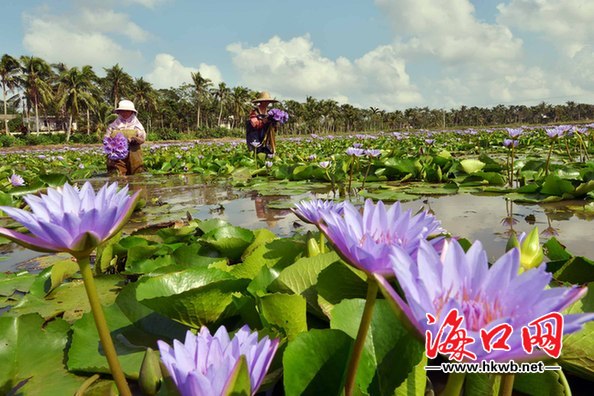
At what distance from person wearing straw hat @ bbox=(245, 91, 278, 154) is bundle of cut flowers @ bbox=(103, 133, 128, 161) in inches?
80.7

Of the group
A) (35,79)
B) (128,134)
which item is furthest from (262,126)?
(35,79)

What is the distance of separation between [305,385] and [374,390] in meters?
0.12

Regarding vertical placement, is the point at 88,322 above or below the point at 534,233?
below

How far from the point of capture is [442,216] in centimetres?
255

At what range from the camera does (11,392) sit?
0.86 metres

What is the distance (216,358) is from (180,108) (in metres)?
59.7

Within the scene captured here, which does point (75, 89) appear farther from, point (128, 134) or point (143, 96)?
point (128, 134)

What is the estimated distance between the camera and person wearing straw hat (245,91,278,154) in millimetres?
7191

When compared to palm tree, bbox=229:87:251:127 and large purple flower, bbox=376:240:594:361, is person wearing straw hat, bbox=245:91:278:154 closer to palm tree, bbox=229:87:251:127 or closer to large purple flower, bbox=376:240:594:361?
large purple flower, bbox=376:240:594:361

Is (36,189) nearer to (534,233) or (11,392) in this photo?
(11,392)

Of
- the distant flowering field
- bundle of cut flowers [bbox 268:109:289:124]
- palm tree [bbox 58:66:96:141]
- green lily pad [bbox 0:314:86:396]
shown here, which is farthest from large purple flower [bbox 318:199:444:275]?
palm tree [bbox 58:66:96:141]

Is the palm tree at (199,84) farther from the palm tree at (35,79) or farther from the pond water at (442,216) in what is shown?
the pond water at (442,216)

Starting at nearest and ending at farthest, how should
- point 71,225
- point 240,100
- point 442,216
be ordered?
1. point 71,225
2. point 442,216
3. point 240,100

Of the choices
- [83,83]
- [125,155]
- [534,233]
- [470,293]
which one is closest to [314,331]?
[470,293]
